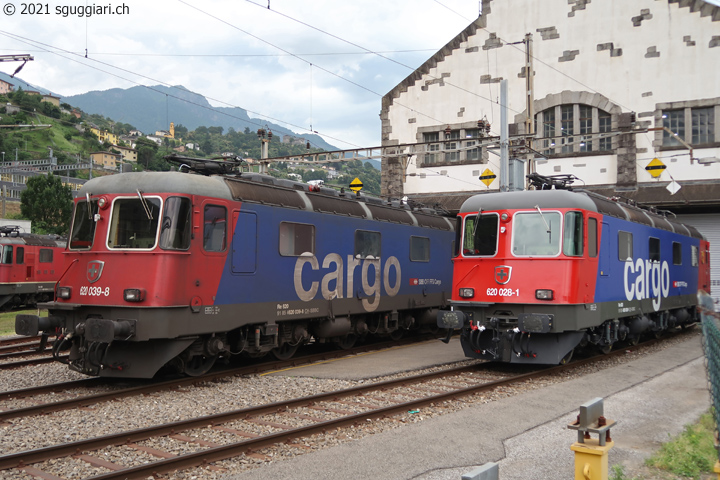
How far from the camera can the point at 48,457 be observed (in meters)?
6.57

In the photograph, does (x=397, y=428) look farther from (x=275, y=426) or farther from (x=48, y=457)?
(x=48, y=457)

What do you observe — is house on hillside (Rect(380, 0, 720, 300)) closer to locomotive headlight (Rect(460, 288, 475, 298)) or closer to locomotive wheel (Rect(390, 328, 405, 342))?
locomotive wheel (Rect(390, 328, 405, 342))

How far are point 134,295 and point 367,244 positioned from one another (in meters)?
6.37

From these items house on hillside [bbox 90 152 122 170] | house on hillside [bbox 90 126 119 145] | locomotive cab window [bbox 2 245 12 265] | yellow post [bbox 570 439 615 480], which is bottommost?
yellow post [bbox 570 439 615 480]

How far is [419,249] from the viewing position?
17281mm

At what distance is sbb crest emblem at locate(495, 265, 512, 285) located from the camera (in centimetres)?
1198

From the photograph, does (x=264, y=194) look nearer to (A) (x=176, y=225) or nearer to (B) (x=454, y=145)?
(A) (x=176, y=225)

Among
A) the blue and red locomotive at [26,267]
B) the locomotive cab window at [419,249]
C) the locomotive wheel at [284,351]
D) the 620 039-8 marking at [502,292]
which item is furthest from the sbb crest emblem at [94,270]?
the blue and red locomotive at [26,267]

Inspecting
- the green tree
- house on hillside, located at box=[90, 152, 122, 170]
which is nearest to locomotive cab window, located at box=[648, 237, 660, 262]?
the green tree

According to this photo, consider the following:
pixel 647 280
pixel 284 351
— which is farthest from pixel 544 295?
pixel 284 351

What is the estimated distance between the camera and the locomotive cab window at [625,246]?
1354 cm

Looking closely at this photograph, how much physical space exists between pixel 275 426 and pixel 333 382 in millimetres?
3033

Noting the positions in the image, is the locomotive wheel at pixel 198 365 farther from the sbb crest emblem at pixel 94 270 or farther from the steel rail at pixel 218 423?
the steel rail at pixel 218 423

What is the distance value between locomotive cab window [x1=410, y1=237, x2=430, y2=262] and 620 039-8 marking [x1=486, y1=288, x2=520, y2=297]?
4859mm
